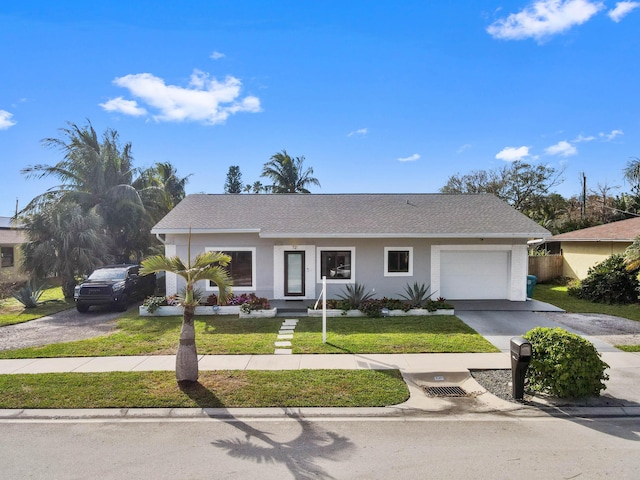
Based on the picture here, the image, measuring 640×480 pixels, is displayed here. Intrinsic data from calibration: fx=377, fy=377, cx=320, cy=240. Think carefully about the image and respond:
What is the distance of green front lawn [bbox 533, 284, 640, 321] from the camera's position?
42.6 ft

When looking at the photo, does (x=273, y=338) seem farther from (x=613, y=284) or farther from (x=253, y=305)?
(x=613, y=284)

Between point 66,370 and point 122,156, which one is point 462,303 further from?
point 122,156

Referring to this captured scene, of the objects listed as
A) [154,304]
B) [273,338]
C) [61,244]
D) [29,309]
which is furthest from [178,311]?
[61,244]

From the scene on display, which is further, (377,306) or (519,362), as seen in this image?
(377,306)

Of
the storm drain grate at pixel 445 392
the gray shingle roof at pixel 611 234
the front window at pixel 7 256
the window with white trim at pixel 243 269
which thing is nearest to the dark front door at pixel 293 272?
the window with white trim at pixel 243 269

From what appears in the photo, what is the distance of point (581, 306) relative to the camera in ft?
46.5

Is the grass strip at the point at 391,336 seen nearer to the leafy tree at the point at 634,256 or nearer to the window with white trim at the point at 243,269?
the window with white trim at the point at 243,269

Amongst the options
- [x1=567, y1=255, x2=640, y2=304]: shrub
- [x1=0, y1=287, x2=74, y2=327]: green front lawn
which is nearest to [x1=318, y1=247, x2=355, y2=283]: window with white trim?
[x1=567, y1=255, x2=640, y2=304]: shrub

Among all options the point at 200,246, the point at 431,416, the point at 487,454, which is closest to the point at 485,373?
the point at 431,416

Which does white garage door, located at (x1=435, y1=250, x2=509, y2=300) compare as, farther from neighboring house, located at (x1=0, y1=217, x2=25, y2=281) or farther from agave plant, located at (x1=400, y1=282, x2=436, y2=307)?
neighboring house, located at (x1=0, y1=217, x2=25, y2=281)

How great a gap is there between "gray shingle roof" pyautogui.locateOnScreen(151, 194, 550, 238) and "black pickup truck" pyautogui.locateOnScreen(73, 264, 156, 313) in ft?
8.21

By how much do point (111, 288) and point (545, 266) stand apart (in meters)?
21.4

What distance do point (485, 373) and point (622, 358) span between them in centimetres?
345

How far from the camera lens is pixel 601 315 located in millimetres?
12688
